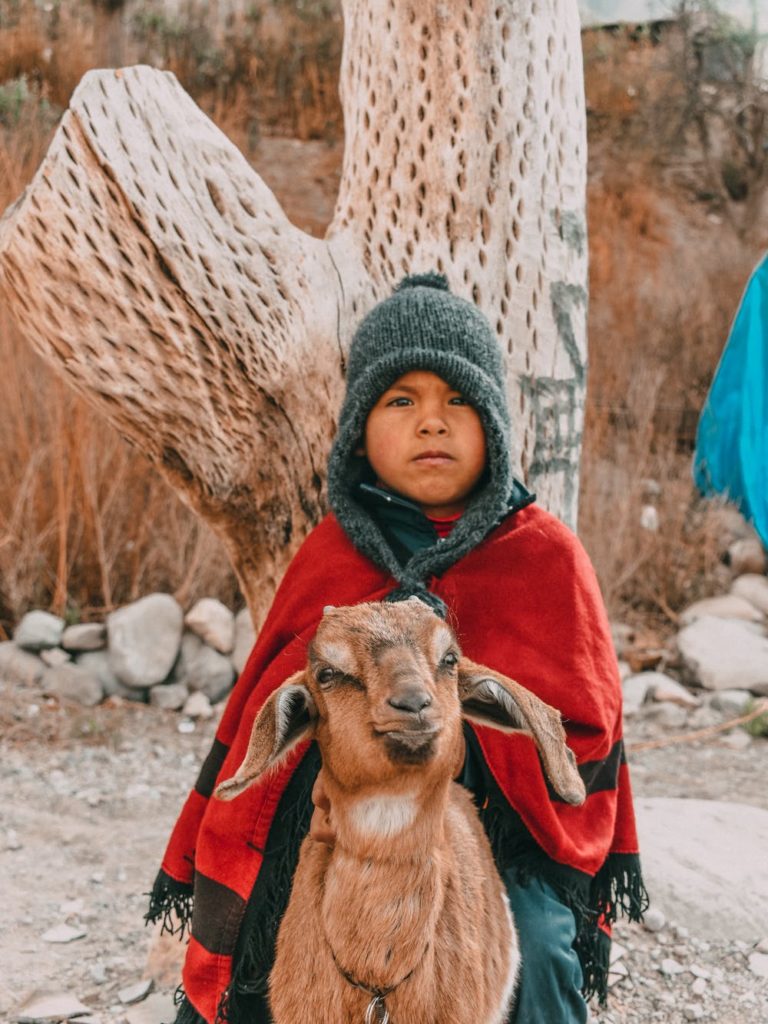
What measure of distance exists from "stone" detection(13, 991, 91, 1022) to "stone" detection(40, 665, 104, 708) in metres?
2.67

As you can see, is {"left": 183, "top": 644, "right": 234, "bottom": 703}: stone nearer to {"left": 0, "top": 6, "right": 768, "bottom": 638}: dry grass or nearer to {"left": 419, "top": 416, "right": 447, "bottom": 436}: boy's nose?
{"left": 0, "top": 6, "right": 768, "bottom": 638}: dry grass

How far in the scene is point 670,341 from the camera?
32.9 feet

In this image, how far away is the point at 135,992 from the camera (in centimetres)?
326

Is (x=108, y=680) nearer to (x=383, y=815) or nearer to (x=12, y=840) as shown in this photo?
(x=12, y=840)

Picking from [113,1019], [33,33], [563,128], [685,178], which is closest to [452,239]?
[563,128]

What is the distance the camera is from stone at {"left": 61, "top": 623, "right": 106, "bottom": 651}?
6.04 meters

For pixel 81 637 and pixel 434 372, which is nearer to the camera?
pixel 434 372

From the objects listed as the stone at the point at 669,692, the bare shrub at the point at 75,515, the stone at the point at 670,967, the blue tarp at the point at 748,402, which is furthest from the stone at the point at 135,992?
the stone at the point at 669,692

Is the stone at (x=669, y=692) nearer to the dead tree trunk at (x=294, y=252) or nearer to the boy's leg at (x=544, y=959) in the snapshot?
the dead tree trunk at (x=294, y=252)

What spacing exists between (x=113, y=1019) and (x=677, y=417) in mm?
7665

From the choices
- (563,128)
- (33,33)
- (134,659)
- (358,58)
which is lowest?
(134,659)

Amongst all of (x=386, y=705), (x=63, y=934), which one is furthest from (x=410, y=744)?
(x=63, y=934)

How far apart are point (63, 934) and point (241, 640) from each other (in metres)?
2.77

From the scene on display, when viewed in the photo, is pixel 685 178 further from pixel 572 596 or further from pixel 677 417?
pixel 572 596
